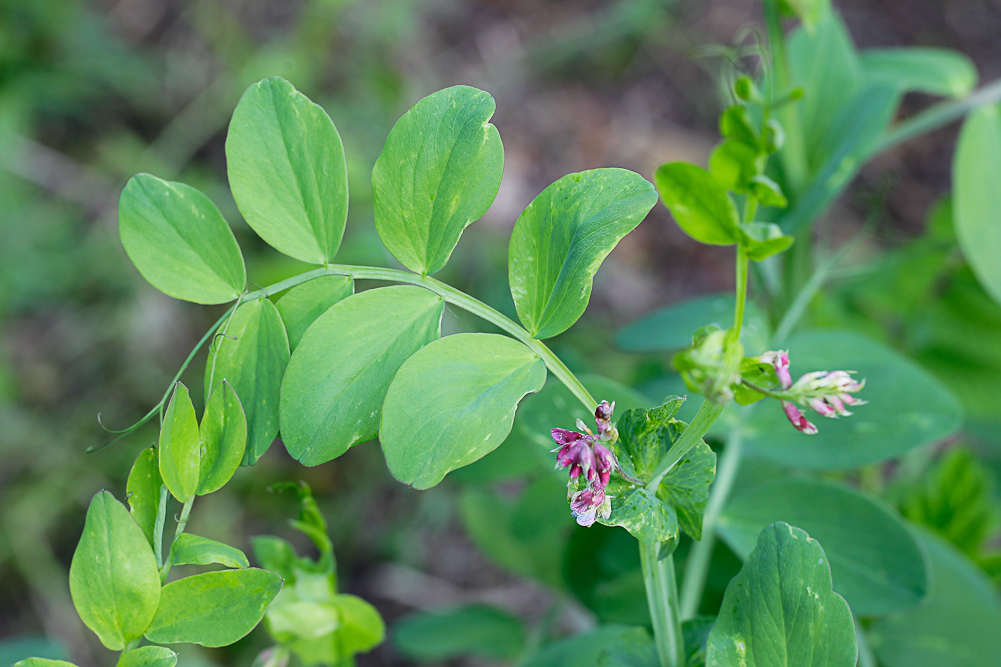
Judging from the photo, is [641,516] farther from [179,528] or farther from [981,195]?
[981,195]

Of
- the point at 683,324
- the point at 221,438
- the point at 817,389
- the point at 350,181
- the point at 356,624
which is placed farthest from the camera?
the point at 350,181

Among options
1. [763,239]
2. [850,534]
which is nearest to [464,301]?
[763,239]

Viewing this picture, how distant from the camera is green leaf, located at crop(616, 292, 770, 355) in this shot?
705 mm

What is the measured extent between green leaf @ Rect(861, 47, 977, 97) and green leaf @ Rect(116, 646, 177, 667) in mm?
863

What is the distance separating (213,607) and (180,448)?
96mm

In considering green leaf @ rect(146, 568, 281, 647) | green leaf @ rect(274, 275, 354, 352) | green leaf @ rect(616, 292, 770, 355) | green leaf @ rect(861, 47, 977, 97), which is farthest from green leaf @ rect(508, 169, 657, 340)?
green leaf @ rect(861, 47, 977, 97)

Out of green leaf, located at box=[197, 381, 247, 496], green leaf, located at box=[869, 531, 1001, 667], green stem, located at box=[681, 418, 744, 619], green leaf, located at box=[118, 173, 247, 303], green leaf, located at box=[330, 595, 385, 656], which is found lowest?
green leaf, located at box=[869, 531, 1001, 667]

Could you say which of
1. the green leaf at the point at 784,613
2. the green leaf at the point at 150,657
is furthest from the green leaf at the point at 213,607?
the green leaf at the point at 784,613

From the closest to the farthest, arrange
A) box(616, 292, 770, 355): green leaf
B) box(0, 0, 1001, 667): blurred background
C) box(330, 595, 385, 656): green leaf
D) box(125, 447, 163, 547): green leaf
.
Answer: box(125, 447, 163, 547): green leaf → box(330, 595, 385, 656): green leaf → box(616, 292, 770, 355): green leaf → box(0, 0, 1001, 667): blurred background

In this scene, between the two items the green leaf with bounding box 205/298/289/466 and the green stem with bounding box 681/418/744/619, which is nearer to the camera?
the green leaf with bounding box 205/298/289/466

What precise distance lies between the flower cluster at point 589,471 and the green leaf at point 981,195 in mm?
633

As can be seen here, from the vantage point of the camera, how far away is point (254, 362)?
44cm

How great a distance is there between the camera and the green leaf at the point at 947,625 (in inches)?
23.8

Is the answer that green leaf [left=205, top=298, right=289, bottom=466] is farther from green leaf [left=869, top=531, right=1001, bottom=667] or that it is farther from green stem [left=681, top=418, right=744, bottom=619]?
green leaf [left=869, top=531, right=1001, bottom=667]
